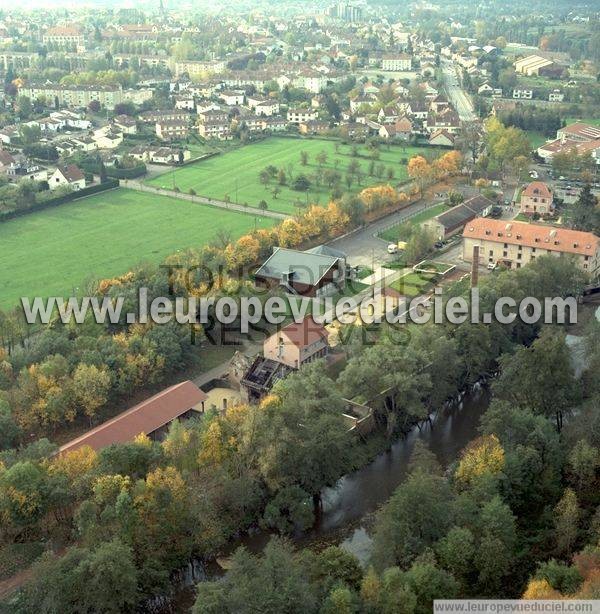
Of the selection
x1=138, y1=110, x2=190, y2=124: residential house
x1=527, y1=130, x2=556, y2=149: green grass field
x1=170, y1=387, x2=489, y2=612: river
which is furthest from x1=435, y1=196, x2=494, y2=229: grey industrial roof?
x1=138, y1=110, x2=190, y2=124: residential house

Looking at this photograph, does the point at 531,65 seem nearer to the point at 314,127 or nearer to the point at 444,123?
the point at 444,123

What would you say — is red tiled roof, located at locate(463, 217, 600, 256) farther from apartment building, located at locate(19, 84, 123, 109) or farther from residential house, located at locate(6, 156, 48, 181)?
apartment building, located at locate(19, 84, 123, 109)

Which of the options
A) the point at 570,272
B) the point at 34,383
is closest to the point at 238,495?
the point at 34,383

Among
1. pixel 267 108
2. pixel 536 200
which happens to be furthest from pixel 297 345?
pixel 267 108

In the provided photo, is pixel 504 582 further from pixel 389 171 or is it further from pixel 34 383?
pixel 389 171

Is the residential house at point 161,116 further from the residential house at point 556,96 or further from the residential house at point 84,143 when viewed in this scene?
the residential house at point 556,96
